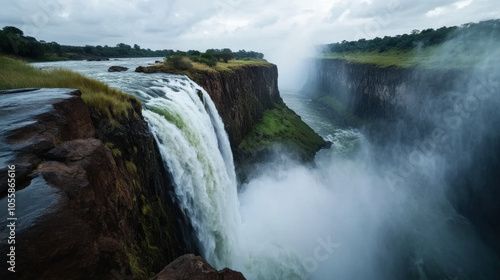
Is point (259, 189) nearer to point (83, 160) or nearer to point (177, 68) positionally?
point (177, 68)

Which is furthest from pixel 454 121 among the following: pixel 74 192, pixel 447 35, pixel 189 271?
pixel 74 192

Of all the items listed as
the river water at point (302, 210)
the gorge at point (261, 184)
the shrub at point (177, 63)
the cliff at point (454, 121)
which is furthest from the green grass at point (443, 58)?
the shrub at point (177, 63)

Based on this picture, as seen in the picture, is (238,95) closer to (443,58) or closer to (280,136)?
(280,136)

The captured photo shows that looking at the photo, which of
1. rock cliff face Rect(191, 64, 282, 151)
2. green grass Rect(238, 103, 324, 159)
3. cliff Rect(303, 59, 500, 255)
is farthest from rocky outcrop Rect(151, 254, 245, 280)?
cliff Rect(303, 59, 500, 255)

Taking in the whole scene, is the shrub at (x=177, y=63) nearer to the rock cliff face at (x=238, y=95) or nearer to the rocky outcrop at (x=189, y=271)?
the rock cliff face at (x=238, y=95)

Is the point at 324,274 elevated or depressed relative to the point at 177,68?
depressed

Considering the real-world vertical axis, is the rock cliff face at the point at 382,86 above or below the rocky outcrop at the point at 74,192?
below

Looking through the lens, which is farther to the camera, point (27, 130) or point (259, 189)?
point (259, 189)

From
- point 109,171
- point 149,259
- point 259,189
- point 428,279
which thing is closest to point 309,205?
point 259,189

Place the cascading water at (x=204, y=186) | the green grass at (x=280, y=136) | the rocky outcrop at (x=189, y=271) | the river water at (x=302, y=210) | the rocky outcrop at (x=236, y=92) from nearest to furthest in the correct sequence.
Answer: the rocky outcrop at (x=189, y=271) < the cascading water at (x=204, y=186) < the river water at (x=302, y=210) < the rocky outcrop at (x=236, y=92) < the green grass at (x=280, y=136)
